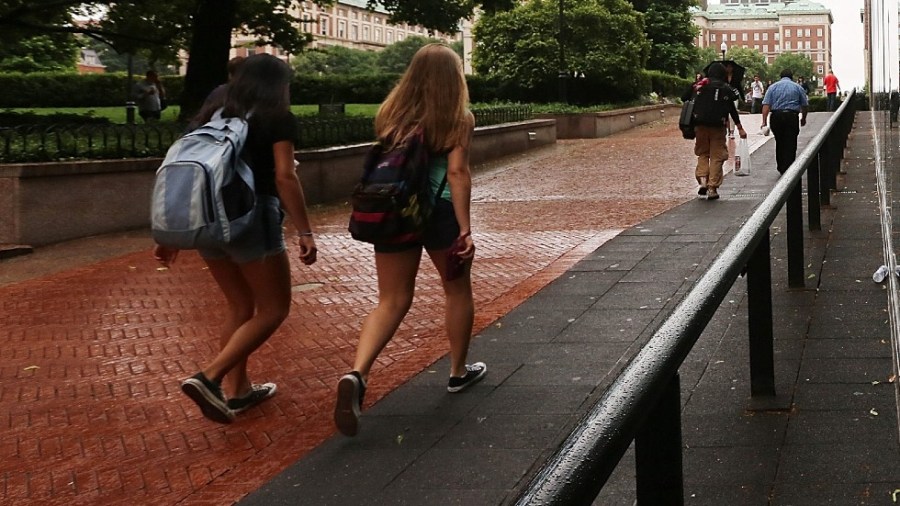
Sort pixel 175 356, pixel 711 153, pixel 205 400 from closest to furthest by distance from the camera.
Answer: pixel 205 400 → pixel 175 356 → pixel 711 153

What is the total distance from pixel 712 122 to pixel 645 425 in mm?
12937

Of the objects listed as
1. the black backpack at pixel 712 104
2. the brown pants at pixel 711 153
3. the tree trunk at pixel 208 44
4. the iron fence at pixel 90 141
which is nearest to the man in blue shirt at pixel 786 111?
the brown pants at pixel 711 153

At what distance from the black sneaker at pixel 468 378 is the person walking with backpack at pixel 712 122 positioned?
928cm

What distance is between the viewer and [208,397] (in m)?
5.50

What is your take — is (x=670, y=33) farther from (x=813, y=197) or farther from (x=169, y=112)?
(x=813, y=197)

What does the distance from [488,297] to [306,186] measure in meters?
8.59

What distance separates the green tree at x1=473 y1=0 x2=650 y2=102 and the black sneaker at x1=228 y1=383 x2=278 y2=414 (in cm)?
3321

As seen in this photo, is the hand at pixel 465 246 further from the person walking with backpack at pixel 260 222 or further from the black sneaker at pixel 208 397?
the black sneaker at pixel 208 397

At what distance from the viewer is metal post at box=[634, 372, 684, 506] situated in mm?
2346

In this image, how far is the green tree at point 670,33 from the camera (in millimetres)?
63844

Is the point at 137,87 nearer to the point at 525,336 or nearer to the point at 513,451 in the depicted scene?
the point at 525,336

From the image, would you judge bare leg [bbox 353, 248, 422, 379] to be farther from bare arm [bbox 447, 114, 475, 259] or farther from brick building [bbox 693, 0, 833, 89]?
brick building [bbox 693, 0, 833, 89]

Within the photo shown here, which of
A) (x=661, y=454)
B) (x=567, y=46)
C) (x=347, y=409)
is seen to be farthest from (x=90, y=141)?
(x=567, y=46)

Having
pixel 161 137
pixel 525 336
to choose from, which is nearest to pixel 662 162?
pixel 161 137
